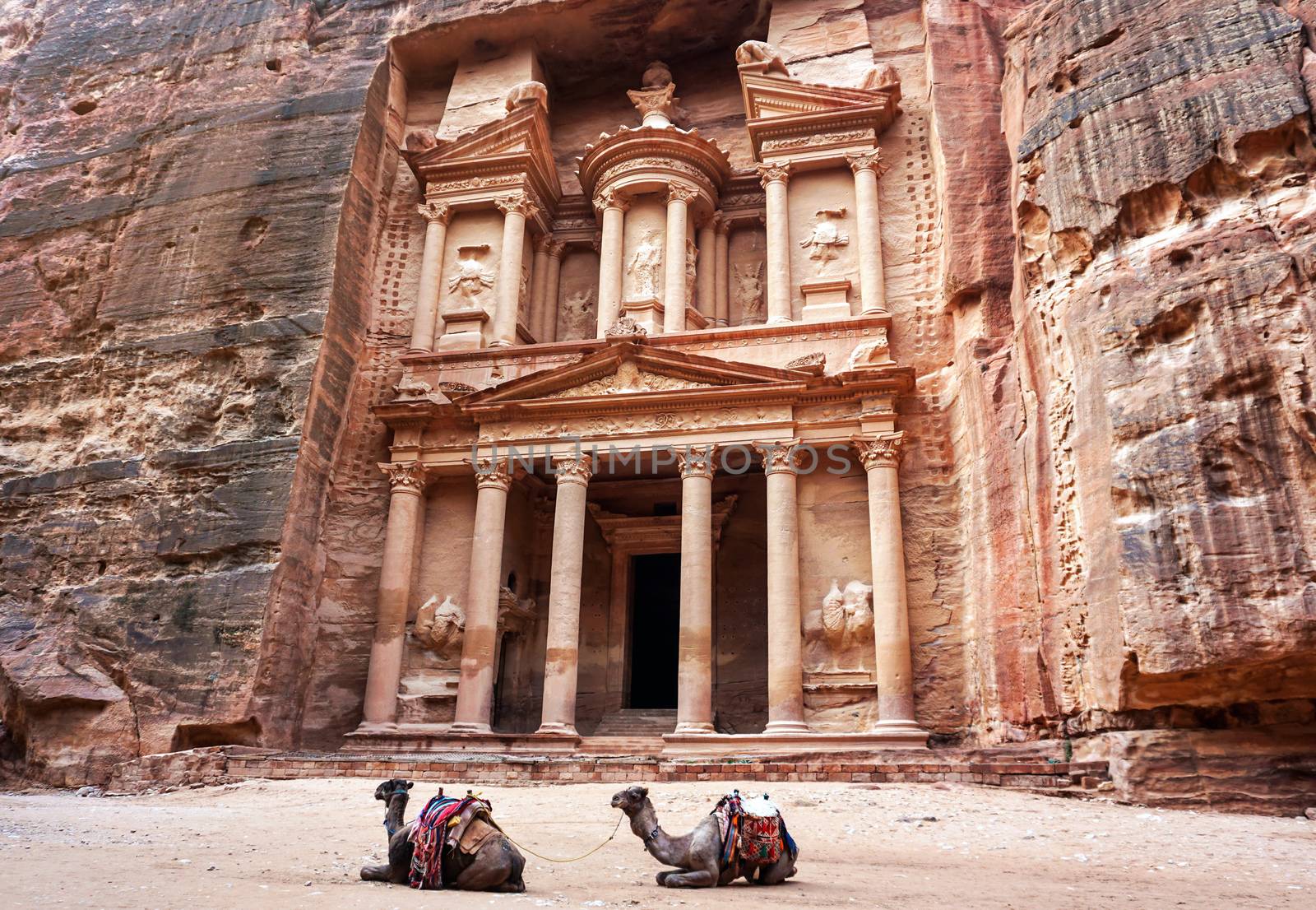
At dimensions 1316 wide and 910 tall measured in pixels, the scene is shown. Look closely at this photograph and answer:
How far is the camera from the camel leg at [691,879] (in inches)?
229

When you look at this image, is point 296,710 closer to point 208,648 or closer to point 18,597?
point 208,648

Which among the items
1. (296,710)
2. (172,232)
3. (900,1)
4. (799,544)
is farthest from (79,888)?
(900,1)

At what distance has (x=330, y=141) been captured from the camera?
61.8 feet

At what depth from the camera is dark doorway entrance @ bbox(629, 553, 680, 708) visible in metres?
18.4

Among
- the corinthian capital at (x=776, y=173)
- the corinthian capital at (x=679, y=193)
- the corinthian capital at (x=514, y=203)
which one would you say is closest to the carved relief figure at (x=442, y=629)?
the corinthian capital at (x=514, y=203)

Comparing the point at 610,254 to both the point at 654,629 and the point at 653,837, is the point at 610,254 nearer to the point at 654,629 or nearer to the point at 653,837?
the point at 654,629

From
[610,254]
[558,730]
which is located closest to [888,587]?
[558,730]

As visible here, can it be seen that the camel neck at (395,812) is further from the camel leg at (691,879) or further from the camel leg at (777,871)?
the camel leg at (777,871)

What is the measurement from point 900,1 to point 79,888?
1996 centimetres

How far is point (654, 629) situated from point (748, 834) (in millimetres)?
13046

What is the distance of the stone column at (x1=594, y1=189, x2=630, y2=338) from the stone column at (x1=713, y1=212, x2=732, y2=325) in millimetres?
1887

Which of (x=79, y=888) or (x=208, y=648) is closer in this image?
(x=79, y=888)

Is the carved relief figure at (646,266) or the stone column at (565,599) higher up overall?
the carved relief figure at (646,266)

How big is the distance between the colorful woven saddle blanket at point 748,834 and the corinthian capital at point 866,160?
1421cm
